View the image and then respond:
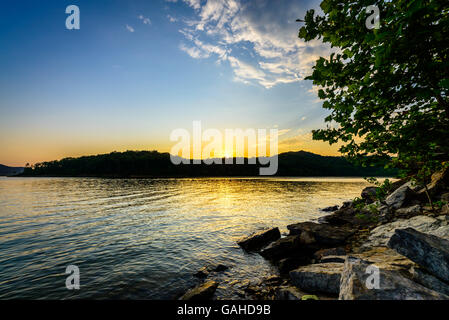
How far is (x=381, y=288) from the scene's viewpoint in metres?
4.75

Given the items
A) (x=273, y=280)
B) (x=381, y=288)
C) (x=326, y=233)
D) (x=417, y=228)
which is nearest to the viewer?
(x=381, y=288)

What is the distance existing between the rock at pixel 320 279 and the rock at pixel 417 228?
4.42m

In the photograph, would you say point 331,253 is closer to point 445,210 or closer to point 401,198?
point 445,210

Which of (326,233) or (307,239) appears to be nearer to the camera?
(307,239)

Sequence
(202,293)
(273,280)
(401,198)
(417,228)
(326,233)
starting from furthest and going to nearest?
(401,198) < (326,233) < (417,228) < (273,280) < (202,293)

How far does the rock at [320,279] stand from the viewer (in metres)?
7.09

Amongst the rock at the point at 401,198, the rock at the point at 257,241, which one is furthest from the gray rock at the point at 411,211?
the rock at the point at 257,241

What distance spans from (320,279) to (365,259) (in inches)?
93.8

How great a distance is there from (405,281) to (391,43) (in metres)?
5.84

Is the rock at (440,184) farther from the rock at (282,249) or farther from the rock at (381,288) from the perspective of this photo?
the rock at (381,288)

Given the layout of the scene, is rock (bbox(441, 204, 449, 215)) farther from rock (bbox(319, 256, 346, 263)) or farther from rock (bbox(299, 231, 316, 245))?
rock (bbox(319, 256, 346, 263))

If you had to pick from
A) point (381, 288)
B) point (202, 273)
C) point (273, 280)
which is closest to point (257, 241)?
point (273, 280)

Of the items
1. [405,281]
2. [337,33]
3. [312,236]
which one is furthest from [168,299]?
[337,33]
